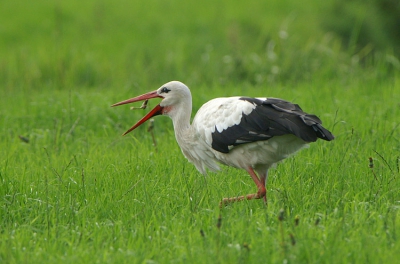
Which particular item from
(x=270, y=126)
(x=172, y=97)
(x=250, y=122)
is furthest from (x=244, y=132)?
(x=172, y=97)

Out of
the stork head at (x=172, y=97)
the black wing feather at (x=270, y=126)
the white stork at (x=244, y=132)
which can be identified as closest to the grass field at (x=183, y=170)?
the white stork at (x=244, y=132)

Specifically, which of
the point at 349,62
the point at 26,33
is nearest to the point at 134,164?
the point at 349,62

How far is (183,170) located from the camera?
5.75 m

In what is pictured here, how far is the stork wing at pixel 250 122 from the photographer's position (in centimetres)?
474

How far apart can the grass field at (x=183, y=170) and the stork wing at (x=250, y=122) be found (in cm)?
44

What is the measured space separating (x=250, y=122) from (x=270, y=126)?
208 mm

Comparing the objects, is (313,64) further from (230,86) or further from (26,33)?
(26,33)

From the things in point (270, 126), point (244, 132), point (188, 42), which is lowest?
point (188, 42)

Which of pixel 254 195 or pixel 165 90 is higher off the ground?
pixel 165 90

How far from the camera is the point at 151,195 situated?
204 inches

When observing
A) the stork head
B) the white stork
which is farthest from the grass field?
the stork head

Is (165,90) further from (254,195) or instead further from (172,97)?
(254,195)

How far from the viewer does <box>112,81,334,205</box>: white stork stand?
484cm

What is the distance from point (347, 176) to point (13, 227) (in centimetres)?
266
